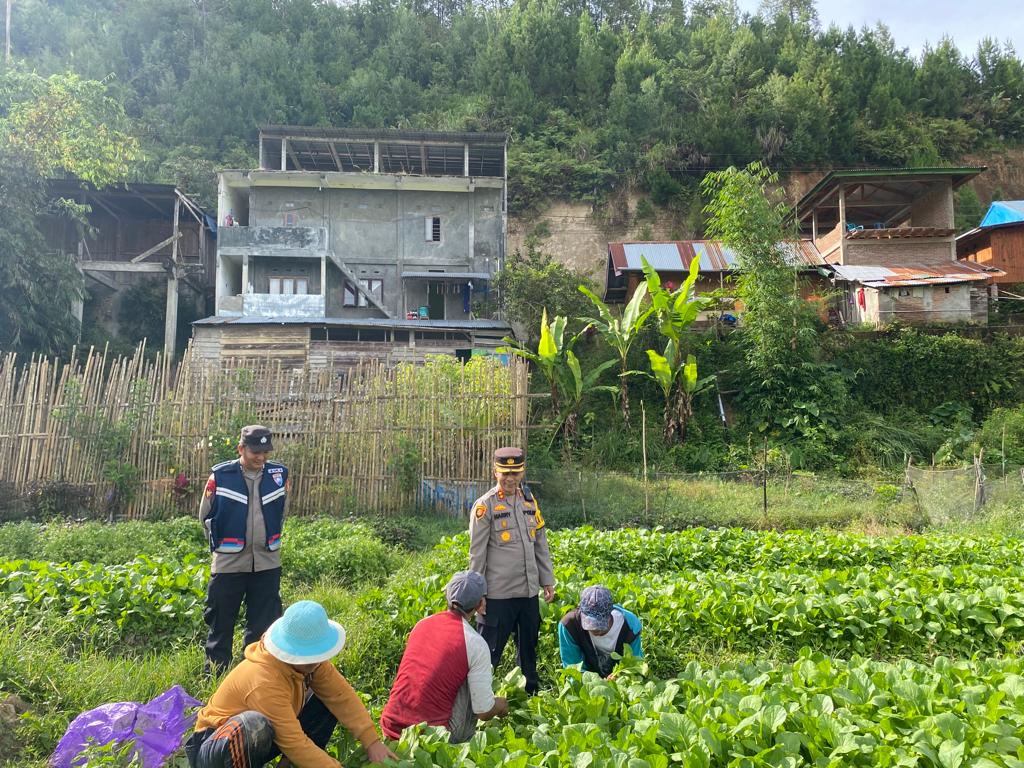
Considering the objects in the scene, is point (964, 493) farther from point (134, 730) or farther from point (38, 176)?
point (38, 176)

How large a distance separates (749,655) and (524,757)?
3.06m

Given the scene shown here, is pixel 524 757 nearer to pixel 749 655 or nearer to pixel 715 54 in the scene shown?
pixel 749 655

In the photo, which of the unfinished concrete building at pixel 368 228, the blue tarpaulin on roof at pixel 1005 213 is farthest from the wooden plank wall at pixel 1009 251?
the unfinished concrete building at pixel 368 228

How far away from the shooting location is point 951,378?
20.0m

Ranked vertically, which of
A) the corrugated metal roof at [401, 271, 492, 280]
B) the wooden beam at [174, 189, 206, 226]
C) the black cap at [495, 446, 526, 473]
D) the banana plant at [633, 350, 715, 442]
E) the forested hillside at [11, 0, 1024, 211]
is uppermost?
the forested hillside at [11, 0, 1024, 211]

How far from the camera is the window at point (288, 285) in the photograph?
81.0 feet

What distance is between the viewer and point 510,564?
5.17 meters

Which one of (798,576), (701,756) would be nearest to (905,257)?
(798,576)

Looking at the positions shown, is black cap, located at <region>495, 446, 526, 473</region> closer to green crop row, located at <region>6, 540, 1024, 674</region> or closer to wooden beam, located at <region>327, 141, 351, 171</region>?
green crop row, located at <region>6, 540, 1024, 674</region>

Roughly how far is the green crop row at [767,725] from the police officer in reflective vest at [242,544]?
7.60 feet

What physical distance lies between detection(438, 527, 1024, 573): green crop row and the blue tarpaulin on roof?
886 inches

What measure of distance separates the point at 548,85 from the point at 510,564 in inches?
1553

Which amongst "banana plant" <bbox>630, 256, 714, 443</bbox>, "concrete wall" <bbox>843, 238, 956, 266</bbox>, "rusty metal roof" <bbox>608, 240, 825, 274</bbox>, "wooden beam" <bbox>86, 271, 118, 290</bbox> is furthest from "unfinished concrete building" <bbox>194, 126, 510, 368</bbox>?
"concrete wall" <bbox>843, 238, 956, 266</bbox>

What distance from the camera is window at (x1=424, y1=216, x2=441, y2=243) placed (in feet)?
88.2
